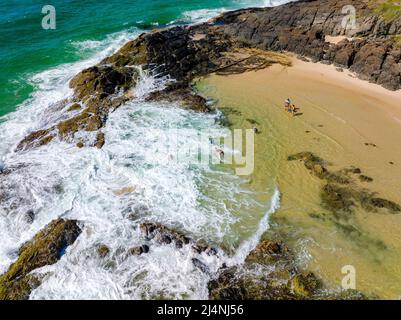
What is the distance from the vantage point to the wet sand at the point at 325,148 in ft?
63.6

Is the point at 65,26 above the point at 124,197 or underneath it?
above

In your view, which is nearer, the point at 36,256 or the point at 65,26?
the point at 36,256

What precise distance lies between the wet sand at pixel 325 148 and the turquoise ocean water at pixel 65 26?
59.8 feet

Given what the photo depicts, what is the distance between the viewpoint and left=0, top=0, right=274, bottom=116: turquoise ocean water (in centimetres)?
3856

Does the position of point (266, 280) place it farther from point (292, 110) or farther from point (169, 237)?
point (292, 110)

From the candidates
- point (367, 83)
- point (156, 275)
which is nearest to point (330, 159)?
point (367, 83)

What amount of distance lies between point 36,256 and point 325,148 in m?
20.1

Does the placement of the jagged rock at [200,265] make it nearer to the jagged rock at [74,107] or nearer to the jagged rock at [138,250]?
the jagged rock at [138,250]

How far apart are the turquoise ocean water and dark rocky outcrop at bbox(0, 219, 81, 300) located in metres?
16.8

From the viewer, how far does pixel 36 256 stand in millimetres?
19688

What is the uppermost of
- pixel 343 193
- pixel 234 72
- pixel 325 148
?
pixel 234 72

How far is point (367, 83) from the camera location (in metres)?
33.3

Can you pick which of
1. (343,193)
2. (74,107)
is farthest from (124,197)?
(343,193)

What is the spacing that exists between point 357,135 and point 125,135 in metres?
17.8
